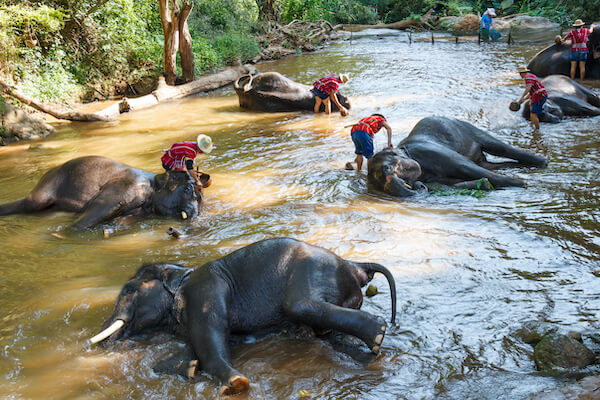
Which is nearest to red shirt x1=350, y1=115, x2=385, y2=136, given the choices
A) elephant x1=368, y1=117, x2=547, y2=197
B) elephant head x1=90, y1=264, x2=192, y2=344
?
elephant x1=368, y1=117, x2=547, y2=197

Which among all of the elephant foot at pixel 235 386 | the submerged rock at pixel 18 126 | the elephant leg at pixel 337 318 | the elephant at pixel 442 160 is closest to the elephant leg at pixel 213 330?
the elephant foot at pixel 235 386

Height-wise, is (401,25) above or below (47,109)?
above

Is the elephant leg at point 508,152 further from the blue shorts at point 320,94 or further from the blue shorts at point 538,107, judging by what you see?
the blue shorts at point 320,94

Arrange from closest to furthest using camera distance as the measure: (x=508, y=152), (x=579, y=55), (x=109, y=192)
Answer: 1. (x=109, y=192)
2. (x=508, y=152)
3. (x=579, y=55)

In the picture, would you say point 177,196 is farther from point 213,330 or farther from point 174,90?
point 174,90

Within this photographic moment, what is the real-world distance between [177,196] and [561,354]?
5.04 m

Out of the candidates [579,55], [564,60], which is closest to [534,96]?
[579,55]

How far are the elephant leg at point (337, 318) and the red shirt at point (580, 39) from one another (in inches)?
492

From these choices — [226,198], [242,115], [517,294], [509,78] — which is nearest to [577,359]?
[517,294]

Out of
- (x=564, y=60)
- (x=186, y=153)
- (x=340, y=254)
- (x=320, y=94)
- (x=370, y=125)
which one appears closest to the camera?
(x=340, y=254)

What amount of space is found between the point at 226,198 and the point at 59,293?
3.25 meters

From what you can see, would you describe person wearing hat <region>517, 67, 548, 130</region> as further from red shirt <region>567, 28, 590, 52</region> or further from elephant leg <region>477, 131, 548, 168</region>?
red shirt <region>567, 28, 590, 52</region>

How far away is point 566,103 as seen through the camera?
10.5m

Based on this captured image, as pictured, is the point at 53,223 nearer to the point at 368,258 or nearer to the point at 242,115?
the point at 368,258
